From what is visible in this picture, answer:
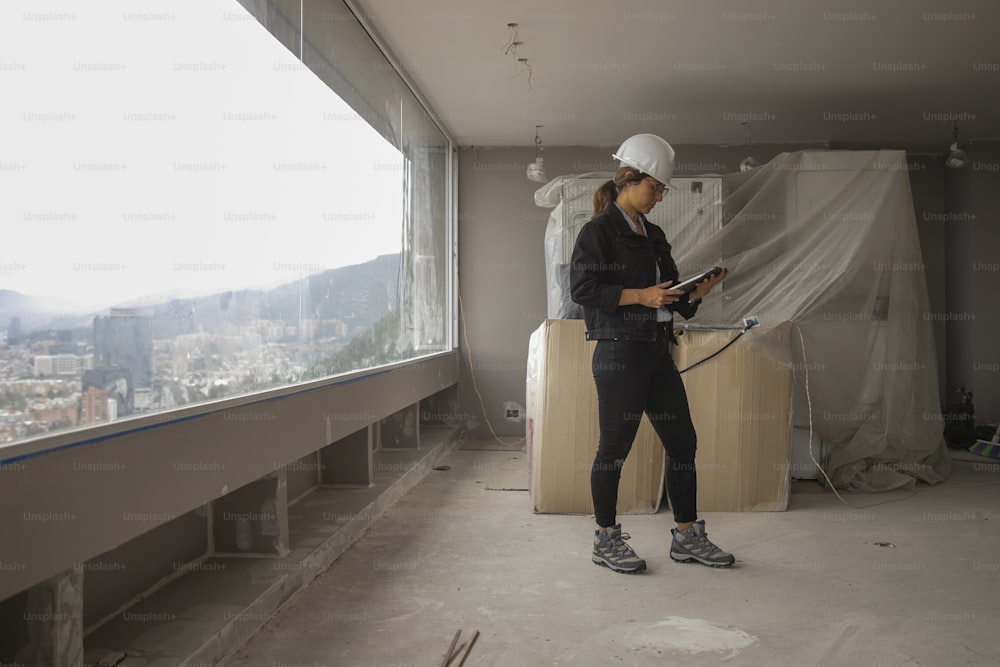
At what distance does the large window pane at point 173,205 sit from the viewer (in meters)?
1.24

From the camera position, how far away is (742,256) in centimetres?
353

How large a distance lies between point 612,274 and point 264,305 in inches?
40.2

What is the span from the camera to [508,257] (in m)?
5.28

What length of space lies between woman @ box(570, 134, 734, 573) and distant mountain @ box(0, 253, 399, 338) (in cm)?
Answer: 87

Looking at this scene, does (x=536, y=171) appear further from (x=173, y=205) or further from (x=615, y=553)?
(x=173, y=205)

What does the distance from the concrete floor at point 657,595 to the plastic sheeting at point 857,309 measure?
0.42 meters

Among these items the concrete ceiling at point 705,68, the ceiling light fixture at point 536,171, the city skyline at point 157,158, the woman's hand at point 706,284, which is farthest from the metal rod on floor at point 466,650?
the ceiling light fixture at point 536,171

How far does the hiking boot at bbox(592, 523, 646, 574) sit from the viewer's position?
7.64ft

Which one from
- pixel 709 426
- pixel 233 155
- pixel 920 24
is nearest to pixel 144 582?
pixel 233 155

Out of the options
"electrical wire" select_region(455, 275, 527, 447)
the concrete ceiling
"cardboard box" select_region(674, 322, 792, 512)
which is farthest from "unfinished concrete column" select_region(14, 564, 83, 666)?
"electrical wire" select_region(455, 275, 527, 447)

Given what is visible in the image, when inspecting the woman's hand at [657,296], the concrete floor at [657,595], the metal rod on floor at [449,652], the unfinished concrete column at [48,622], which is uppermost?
the woman's hand at [657,296]

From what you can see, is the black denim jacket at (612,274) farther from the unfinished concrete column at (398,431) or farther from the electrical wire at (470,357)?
the electrical wire at (470,357)

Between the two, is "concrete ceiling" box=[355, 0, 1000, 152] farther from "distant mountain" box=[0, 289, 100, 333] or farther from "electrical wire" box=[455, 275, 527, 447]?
"distant mountain" box=[0, 289, 100, 333]

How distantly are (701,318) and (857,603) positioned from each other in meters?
1.73
